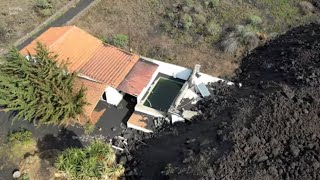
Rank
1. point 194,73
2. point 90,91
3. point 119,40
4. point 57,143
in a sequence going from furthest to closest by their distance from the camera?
point 119,40, point 194,73, point 90,91, point 57,143

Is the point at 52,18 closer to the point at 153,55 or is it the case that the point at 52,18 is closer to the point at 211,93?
the point at 153,55

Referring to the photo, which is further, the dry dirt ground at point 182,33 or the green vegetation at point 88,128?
the dry dirt ground at point 182,33

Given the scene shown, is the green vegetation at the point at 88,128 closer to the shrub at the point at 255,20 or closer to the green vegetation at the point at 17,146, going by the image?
the green vegetation at the point at 17,146

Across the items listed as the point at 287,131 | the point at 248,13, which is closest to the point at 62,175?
the point at 287,131

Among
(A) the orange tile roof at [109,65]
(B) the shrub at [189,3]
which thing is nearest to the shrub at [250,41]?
(B) the shrub at [189,3]

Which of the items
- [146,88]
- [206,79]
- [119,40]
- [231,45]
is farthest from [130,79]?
[231,45]

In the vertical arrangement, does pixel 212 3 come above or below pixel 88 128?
above

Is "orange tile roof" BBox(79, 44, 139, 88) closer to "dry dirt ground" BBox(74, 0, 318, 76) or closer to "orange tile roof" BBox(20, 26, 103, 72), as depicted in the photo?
"orange tile roof" BBox(20, 26, 103, 72)

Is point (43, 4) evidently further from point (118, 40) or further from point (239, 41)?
point (239, 41)
